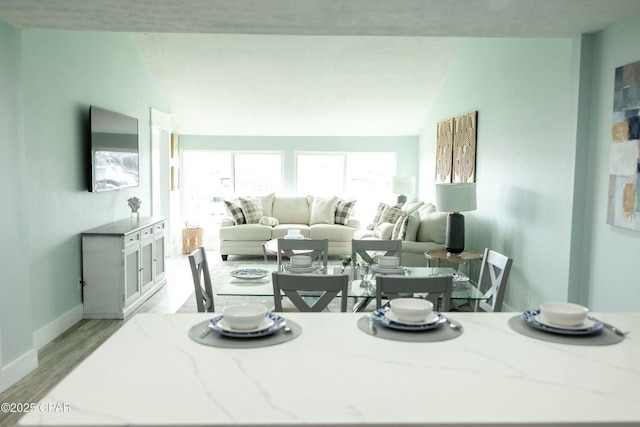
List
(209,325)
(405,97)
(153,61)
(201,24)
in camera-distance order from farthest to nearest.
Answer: (405,97) < (153,61) < (201,24) < (209,325)

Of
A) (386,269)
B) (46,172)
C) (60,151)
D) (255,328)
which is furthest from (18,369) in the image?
(255,328)

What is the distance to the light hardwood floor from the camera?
3.12 metres

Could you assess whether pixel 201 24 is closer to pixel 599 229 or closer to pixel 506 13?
pixel 506 13

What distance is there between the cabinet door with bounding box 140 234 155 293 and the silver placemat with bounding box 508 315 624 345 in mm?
4286

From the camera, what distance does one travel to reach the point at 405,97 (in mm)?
7621

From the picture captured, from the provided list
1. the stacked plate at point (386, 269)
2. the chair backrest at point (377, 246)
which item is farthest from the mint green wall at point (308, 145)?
the stacked plate at point (386, 269)

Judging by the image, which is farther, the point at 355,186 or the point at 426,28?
the point at 355,186

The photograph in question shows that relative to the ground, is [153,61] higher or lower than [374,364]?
higher

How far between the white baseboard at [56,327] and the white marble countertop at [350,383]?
2.82m

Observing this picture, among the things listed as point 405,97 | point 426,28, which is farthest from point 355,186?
point 426,28

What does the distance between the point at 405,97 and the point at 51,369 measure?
18.8 ft

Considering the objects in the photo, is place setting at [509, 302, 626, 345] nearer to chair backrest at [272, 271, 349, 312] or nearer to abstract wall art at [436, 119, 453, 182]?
chair backrest at [272, 271, 349, 312]

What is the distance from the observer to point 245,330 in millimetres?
1582

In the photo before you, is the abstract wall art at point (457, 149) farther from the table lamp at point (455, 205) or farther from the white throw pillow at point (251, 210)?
the white throw pillow at point (251, 210)
